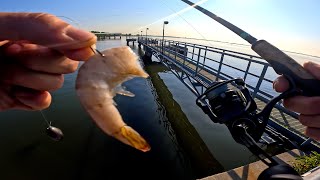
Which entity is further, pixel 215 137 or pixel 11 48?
pixel 215 137

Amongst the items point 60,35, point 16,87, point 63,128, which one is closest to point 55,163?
point 63,128

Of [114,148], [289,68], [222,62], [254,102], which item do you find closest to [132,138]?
[289,68]

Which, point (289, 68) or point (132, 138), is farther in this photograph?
point (289, 68)

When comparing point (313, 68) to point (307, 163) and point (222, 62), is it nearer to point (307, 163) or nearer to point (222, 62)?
point (307, 163)

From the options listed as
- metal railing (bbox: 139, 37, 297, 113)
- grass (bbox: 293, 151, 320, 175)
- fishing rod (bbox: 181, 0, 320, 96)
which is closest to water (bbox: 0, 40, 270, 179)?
metal railing (bbox: 139, 37, 297, 113)

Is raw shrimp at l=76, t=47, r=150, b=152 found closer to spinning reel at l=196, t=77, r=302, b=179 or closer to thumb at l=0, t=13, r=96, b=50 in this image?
thumb at l=0, t=13, r=96, b=50

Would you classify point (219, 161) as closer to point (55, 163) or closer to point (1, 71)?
point (55, 163)

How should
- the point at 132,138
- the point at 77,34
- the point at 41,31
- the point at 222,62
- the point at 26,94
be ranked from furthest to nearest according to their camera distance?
1. the point at 222,62
2. the point at 26,94
3. the point at 132,138
4. the point at 77,34
5. the point at 41,31
